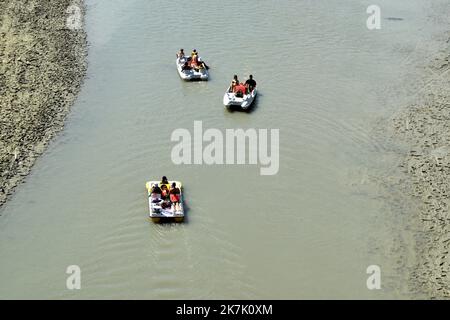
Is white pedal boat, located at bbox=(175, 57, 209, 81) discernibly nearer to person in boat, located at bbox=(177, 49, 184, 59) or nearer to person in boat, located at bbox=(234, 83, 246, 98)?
person in boat, located at bbox=(177, 49, 184, 59)

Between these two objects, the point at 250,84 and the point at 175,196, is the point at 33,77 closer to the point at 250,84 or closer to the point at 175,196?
the point at 250,84

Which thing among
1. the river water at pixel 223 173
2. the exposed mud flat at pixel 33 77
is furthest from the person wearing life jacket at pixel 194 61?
the exposed mud flat at pixel 33 77

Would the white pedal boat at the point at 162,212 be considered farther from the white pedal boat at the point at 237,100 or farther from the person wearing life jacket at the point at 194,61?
the person wearing life jacket at the point at 194,61

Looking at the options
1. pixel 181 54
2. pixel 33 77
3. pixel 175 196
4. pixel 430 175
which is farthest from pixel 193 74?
pixel 430 175

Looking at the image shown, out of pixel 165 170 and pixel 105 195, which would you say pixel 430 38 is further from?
pixel 105 195
